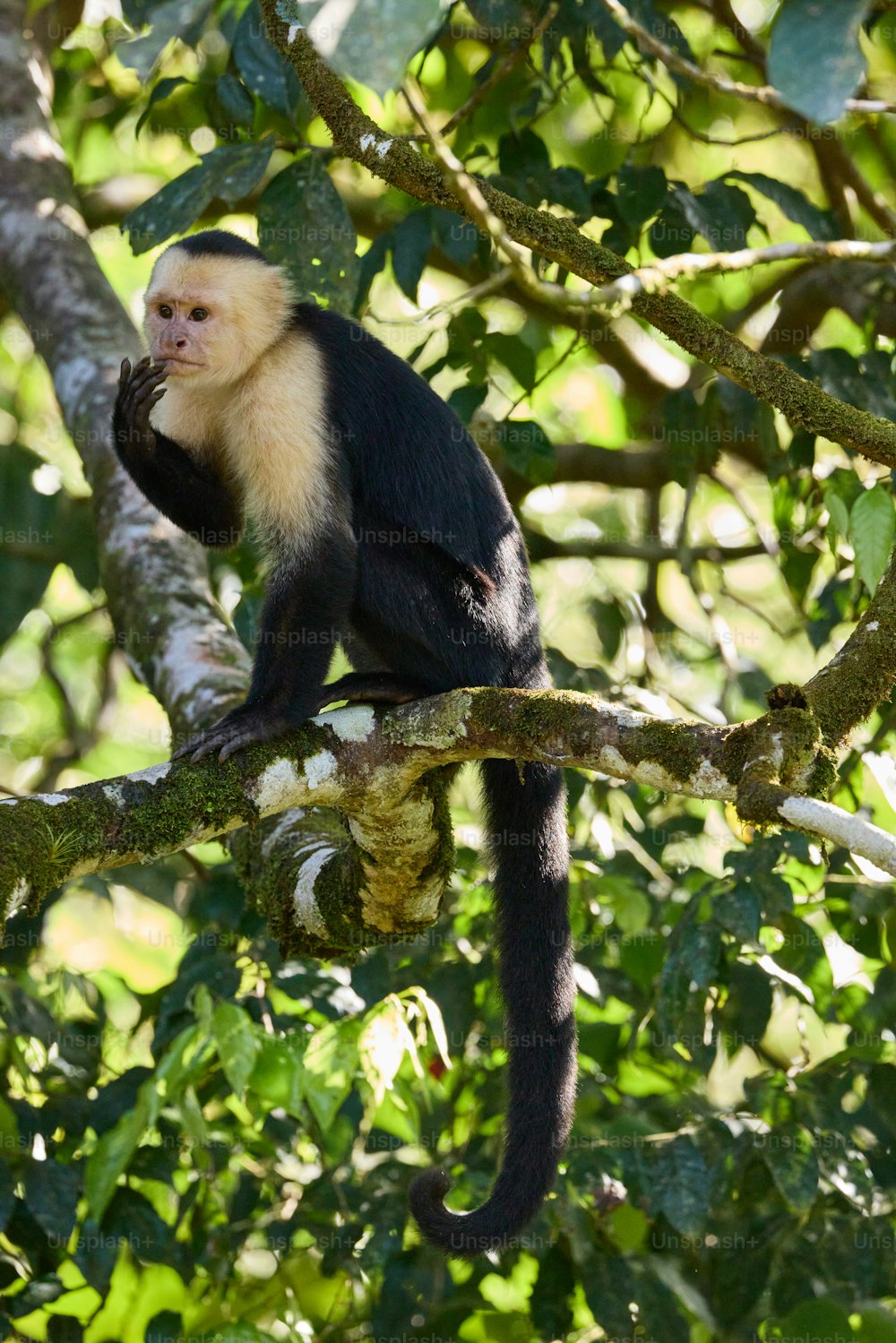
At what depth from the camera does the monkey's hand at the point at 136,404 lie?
3.09 metres

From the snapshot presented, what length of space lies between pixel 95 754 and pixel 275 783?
4.04 meters

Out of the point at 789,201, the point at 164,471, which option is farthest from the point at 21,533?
the point at 789,201

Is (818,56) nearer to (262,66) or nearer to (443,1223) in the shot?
(443,1223)

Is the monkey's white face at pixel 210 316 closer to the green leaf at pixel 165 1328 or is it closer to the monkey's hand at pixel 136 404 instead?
the monkey's hand at pixel 136 404

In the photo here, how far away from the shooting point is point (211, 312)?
10.9 feet

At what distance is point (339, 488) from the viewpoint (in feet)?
10.2

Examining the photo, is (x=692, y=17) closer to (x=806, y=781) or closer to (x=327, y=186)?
(x=327, y=186)

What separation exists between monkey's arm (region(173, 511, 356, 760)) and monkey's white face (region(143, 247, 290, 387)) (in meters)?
0.59

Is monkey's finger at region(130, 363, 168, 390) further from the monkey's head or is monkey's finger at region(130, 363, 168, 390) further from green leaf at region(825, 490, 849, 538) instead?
green leaf at region(825, 490, 849, 538)

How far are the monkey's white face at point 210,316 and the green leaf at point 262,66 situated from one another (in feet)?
1.78

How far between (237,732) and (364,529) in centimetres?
75

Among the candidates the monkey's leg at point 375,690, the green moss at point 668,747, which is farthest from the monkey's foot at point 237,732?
the green moss at point 668,747

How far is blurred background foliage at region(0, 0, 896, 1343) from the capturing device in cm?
317

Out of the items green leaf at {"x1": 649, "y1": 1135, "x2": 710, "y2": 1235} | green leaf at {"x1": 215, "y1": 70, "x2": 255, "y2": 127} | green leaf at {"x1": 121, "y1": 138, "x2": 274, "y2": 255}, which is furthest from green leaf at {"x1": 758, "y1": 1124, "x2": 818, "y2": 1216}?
green leaf at {"x1": 215, "y1": 70, "x2": 255, "y2": 127}
